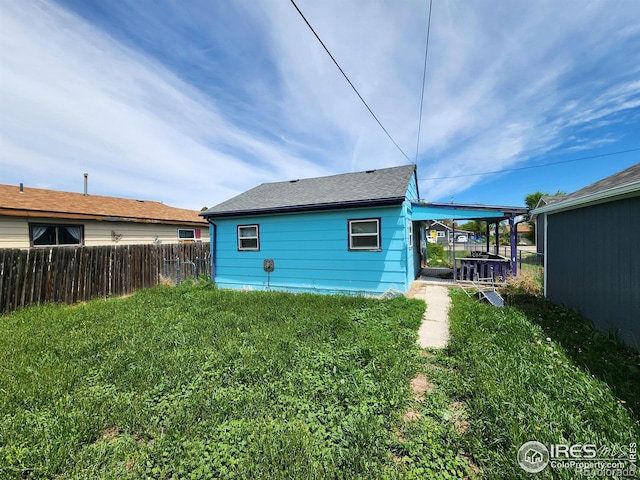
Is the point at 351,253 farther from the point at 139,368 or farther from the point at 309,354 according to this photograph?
the point at 139,368

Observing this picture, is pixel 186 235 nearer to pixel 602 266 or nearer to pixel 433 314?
pixel 433 314

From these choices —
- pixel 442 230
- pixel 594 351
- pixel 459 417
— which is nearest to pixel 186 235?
pixel 459 417

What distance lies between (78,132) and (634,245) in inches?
552

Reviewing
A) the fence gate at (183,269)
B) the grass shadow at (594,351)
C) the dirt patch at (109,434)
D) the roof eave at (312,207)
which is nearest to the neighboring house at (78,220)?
the fence gate at (183,269)

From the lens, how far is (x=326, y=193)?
8914mm

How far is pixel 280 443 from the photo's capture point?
2.08 m

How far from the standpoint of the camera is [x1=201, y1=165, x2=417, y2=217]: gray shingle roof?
760 centimetres

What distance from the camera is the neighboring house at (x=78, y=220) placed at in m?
8.38

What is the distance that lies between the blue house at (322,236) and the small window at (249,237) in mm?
37

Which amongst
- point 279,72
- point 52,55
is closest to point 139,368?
point 52,55

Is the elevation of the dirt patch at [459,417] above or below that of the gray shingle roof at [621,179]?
below

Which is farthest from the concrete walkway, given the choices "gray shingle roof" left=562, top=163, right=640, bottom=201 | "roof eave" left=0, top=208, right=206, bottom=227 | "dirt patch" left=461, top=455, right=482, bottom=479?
"roof eave" left=0, top=208, right=206, bottom=227

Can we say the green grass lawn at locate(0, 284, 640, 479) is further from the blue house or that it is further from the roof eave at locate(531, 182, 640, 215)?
the blue house

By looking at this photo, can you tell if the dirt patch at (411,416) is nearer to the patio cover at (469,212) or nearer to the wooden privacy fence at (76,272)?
the patio cover at (469,212)
